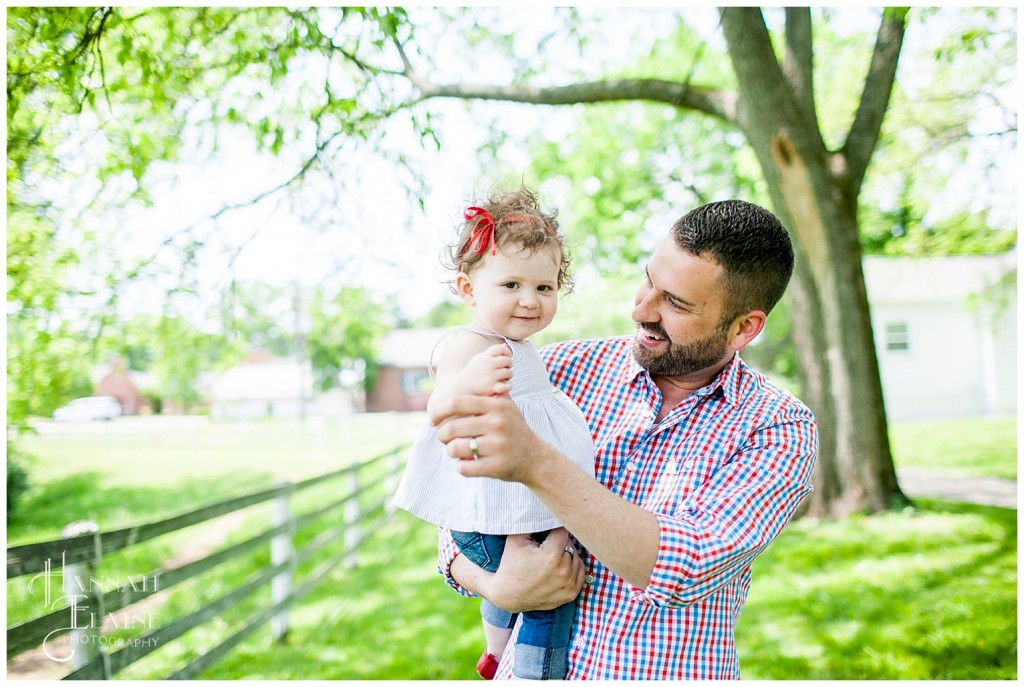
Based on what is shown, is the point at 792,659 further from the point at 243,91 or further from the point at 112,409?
the point at 112,409

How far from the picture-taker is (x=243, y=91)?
17.7ft

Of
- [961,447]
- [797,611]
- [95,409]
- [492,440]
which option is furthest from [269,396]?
[492,440]

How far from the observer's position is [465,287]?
1.86 metres

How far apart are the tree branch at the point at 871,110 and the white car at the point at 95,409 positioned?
24.3 meters

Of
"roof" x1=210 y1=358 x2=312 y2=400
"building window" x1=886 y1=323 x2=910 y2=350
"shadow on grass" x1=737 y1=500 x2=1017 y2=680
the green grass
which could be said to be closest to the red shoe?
"shadow on grass" x1=737 y1=500 x2=1017 y2=680

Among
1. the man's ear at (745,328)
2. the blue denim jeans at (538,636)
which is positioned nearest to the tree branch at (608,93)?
the man's ear at (745,328)

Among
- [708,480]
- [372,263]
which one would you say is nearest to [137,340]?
[372,263]

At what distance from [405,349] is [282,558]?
32.8 meters

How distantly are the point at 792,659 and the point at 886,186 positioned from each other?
29.4ft

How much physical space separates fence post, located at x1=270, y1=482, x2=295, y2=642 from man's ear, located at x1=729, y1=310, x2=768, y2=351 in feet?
13.6

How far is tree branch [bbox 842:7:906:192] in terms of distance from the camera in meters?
6.40

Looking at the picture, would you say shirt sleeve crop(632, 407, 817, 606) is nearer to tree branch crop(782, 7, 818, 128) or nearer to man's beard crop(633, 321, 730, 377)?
man's beard crop(633, 321, 730, 377)

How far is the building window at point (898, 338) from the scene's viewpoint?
20641 millimetres

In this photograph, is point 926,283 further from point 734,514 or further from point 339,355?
point 339,355
